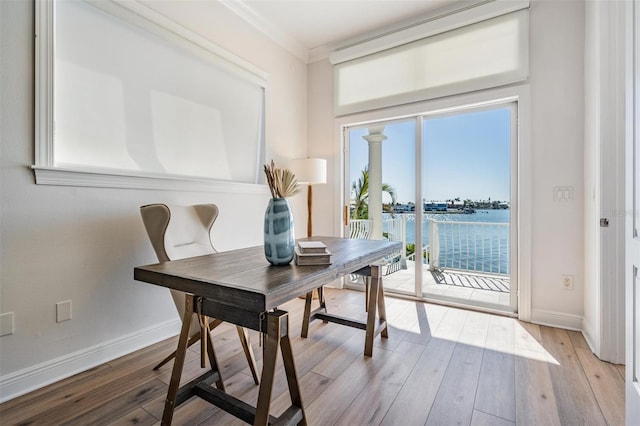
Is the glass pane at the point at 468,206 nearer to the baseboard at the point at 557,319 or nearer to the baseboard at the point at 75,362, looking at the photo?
the baseboard at the point at 557,319

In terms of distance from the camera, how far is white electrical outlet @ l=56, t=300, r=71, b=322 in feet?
5.82

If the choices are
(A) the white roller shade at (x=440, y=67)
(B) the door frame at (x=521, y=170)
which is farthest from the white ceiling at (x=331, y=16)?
(B) the door frame at (x=521, y=170)

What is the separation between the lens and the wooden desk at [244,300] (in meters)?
1.12

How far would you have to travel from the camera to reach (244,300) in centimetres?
108

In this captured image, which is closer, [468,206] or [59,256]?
[59,256]

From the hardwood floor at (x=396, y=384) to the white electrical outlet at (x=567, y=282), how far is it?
1.18 ft

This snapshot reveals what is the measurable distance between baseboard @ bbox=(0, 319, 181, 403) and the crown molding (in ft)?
9.43

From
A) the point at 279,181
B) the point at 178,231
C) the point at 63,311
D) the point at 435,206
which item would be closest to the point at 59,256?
the point at 63,311

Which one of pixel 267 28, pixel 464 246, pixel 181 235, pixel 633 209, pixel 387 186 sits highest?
pixel 267 28

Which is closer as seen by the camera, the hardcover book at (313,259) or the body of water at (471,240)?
the hardcover book at (313,259)

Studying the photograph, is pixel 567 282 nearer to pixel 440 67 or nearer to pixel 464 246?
pixel 464 246

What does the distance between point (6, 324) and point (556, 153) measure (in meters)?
3.91

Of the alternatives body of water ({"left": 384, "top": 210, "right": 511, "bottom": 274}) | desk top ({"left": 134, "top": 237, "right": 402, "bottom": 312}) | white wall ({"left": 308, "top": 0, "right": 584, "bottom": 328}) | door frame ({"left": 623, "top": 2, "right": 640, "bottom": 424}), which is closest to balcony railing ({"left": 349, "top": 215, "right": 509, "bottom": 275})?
body of water ({"left": 384, "top": 210, "right": 511, "bottom": 274})

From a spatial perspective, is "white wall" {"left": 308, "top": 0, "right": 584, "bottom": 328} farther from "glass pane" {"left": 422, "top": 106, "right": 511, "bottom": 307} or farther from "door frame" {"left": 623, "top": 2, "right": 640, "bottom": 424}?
"door frame" {"left": 623, "top": 2, "right": 640, "bottom": 424}
